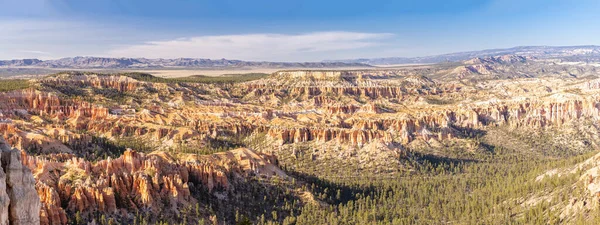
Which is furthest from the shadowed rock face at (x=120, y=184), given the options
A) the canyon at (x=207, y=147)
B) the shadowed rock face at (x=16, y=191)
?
the shadowed rock face at (x=16, y=191)

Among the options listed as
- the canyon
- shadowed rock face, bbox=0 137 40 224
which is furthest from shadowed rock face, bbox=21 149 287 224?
shadowed rock face, bbox=0 137 40 224

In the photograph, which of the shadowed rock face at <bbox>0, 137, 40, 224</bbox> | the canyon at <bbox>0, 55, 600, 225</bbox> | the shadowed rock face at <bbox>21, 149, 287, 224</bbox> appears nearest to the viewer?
the shadowed rock face at <bbox>0, 137, 40, 224</bbox>

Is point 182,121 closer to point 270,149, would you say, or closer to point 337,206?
point 270,149

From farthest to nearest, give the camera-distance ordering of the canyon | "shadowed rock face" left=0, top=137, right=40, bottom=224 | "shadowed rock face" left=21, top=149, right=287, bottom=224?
the canyon, "shadowed rock face" left=21, top=149, right=287, bottom=224, "shadowed rock face" left=0, top=137, right=40, bottom=224

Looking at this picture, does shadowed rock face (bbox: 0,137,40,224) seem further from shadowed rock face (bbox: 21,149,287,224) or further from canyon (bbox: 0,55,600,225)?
shadowed rock face (bbox: 21,149,287,224)

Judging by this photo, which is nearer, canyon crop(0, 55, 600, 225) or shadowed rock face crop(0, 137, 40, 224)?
shadowed rock face crop(0, 137, 40, 224)

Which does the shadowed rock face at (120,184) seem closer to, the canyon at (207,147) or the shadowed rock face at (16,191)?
the canyon at (207,147)

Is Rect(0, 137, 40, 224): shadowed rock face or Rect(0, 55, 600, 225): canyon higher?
Rect(0, 137, 40, 224): shadowed rock face

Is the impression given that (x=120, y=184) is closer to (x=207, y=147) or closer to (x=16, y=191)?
(x=16, y=191)

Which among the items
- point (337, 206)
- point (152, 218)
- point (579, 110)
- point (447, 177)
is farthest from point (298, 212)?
point (579, 110)
